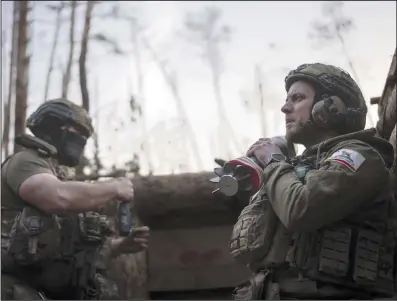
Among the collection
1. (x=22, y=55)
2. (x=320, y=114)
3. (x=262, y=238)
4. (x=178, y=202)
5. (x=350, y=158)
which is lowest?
(x=262, y=238)

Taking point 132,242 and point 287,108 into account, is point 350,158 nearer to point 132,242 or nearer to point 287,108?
point 287,108

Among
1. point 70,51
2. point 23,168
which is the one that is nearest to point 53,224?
point 23,168

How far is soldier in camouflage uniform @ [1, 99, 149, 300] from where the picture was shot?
10.2ft

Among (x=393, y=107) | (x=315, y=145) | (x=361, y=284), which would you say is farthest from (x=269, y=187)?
(x=393, y=107)

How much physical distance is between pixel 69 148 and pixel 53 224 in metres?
0.42

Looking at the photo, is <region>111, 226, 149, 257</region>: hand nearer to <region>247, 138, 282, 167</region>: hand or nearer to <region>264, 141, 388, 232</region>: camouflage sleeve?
<region>247, 138, 282, 167</region>: hand

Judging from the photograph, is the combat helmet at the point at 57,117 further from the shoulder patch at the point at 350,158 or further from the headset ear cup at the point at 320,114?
the shoulder patch at the point at 350,158

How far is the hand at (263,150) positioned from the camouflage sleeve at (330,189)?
20 cm

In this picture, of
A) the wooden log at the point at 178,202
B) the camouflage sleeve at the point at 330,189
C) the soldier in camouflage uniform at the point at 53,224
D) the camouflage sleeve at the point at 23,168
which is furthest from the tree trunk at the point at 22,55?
the camouflage sleeve at the point at 330,189

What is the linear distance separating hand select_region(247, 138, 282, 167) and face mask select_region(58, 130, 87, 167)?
1.19m

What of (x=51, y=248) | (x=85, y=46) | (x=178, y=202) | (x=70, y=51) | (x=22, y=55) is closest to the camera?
(x=51, y=248)

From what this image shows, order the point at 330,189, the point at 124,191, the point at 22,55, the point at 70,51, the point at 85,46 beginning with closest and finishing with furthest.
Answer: the point at 330,189 < the point at 124,191 < the point at 22,55 < the point at 85,46 < the point at 70,51

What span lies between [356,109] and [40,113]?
5.44 feet

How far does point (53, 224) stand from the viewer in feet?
10.5
